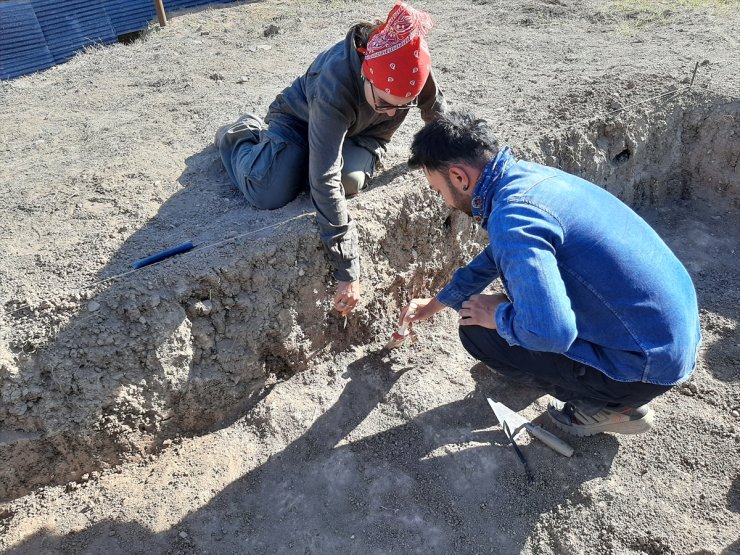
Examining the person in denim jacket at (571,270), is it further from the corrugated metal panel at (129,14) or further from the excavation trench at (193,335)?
the corrugated metal panel at (129,14)

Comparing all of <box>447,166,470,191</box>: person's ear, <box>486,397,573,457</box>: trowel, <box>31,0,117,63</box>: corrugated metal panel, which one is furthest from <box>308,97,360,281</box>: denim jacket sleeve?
<box>31,0,117,63</box>: corrugated metal panel

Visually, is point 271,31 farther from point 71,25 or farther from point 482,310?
point 482,310

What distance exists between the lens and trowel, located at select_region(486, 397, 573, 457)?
2658 millimetres

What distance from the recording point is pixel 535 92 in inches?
169

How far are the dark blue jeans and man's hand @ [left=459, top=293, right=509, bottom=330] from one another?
0.24 metres

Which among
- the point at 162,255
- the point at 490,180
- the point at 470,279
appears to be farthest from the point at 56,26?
the point at 490,180

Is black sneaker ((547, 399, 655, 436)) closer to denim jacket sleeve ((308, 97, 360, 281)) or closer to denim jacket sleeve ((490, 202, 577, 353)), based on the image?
denim jacket sleeve ((490, 202, 577, 353))

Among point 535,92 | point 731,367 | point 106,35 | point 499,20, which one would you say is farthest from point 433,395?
point 106,35

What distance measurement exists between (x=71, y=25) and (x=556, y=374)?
7.07 metres

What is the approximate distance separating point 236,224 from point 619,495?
220 cm

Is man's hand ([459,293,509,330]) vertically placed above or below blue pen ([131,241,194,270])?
below

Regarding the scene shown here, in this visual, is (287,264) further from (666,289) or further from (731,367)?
(731,367)

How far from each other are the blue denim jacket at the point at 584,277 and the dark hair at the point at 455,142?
0.06 meters

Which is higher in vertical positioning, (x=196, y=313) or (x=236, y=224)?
(x=236, y=224)
